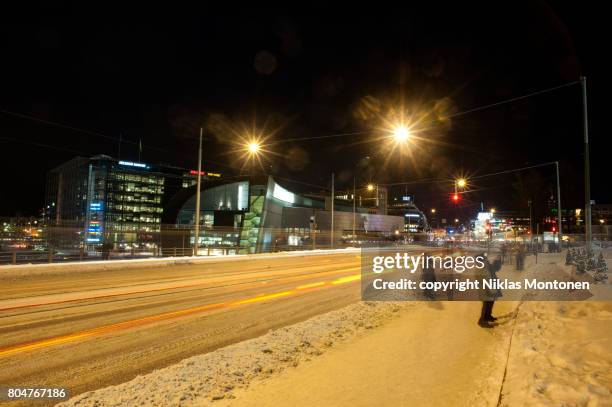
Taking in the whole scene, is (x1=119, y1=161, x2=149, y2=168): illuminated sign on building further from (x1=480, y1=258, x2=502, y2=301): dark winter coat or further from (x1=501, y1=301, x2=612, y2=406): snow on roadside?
(x1=501, y1=301, x2=612, y2=406): snow on roadside

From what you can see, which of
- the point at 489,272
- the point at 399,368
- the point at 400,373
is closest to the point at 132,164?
the point at 489,272

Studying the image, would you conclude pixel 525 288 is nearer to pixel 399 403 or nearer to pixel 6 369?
pixel 399 403

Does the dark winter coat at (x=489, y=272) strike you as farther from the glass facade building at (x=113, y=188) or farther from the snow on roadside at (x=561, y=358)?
the glass facade building at (x=113, y=188)

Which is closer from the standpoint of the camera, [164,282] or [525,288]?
[525,288]

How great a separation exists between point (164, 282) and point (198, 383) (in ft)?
38.8

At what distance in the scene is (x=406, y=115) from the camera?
2036cm

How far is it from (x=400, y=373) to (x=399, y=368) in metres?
0.21

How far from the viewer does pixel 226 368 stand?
5.40m

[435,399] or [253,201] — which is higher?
[253,201]

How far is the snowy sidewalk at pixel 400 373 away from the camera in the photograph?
4.48 metres

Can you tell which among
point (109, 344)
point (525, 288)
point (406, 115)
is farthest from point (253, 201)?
point (109, 344)

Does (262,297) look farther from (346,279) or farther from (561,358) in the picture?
(561,358)

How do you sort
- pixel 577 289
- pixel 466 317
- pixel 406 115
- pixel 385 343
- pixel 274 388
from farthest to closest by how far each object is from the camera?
pixel 406 115, pixel 577 289, pixel 466 317, pixel 385 343, pixel 274 388

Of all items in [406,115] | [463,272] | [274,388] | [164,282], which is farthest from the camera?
[406,115]
